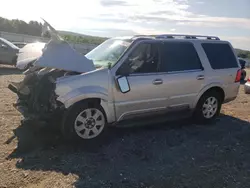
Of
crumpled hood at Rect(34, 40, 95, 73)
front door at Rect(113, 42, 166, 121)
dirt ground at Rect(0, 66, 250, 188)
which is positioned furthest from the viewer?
front door at Rect(113, 42, 166, 121)

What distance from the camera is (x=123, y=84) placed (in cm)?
535

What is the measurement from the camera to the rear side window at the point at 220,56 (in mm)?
6762

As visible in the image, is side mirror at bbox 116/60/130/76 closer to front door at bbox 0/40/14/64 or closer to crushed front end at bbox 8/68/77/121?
crushed front end at bbox 8/68/77/121

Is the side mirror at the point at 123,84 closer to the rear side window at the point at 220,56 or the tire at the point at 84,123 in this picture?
the tire at the point at 84,123

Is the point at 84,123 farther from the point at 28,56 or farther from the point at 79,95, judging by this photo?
the point at 28,56

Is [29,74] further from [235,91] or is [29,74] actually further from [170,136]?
[235,91]

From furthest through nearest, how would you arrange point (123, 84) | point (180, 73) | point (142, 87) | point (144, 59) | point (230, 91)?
point (230, 91), point (180, 73), point (144, 59), point (142, 87), point (123, 84)

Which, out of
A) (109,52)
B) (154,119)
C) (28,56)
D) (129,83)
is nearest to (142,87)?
(129,83)

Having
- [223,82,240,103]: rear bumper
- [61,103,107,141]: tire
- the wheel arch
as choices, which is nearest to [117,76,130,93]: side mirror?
[61,103,107,141]: tire

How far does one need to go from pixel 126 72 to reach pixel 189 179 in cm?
209

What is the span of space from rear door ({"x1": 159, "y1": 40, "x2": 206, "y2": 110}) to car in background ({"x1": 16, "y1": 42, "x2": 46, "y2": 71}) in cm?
230

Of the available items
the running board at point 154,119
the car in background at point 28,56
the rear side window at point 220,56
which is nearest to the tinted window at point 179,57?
the rear side window at point 220,56

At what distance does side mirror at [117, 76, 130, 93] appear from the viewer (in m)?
5.31

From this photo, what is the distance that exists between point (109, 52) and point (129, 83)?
0.90m
